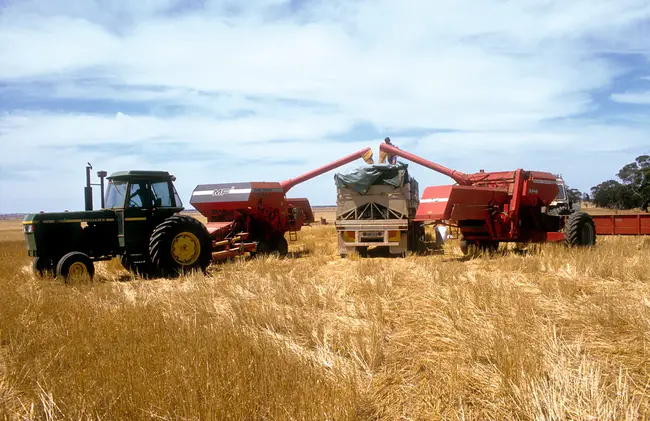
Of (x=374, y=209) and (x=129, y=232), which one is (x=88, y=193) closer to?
(x=129, y=232)

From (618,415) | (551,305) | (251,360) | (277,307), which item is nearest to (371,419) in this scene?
(251,360)

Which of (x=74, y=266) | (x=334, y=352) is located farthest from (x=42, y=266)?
(x=334, y=352)

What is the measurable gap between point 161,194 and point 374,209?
506 centimetres

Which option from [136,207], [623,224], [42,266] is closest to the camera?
[42,266]

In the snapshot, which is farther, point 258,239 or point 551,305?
point 258,239

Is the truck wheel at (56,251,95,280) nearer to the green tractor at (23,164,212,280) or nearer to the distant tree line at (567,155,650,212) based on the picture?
the green tractor at (23,164,212,280)

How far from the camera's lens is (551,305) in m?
5.62

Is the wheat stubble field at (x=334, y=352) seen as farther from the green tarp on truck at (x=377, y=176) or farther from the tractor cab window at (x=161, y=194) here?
the green tarp on truck at (x=377, y=176)

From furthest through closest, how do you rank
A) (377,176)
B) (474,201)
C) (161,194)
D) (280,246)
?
1. (280,246)
2. (377,176)
3. (474,201)
4. (161,194)

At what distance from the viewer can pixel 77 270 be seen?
28.5 feet

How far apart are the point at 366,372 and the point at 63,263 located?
6.51 meters

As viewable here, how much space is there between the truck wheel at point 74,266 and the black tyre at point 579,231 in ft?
31.0

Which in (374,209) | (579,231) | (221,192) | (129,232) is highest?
(221,192)

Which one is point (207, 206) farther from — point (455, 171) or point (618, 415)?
point (618, 415)
